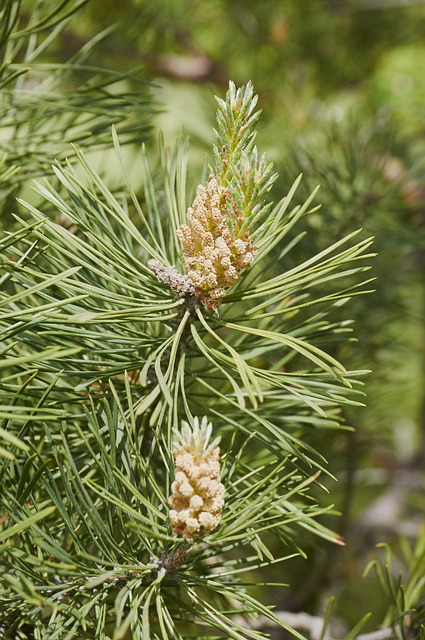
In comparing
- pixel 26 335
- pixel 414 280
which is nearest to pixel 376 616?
pixel 414 280

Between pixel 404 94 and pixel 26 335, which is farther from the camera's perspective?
pixel 404 94

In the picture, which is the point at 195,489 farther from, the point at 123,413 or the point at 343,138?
the point at 343,138

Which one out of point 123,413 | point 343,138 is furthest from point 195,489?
point 343,138

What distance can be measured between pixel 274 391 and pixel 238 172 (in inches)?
5.3

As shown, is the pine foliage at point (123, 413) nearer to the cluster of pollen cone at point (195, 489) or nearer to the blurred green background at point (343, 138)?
the cluster of pollen cone at point (195, 489)

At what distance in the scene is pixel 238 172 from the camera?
0.30 m

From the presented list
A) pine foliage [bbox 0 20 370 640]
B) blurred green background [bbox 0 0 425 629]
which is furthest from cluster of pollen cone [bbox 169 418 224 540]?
blurred green background [bbox 0 0 425 629]

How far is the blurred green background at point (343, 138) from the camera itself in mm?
635

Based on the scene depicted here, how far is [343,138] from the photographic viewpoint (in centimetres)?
74

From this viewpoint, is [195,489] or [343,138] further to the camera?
[343,138]

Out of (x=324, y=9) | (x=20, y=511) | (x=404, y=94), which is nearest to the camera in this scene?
(x=20, y=511)

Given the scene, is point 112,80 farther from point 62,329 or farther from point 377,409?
point 377,409

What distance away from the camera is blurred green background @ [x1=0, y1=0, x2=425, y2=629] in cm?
63

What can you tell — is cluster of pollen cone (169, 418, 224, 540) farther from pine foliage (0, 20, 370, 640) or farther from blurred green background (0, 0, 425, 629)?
blurred green background (0, 0, 425, 629)
